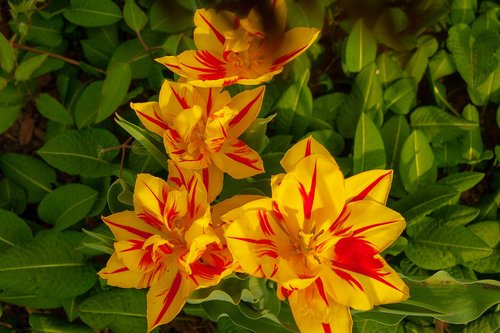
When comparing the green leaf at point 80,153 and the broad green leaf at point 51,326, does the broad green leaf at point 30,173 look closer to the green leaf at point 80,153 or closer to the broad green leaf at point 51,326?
the green leaf at point 80,153

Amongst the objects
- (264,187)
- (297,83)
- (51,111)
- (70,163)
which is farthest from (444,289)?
(51,111)

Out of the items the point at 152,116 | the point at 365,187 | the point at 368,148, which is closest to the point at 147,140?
the point at 152,116

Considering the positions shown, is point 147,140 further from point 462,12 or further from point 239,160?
point 462,12

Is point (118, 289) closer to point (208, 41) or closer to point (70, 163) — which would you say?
point (70, 163)

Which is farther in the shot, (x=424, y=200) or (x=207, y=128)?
(x=424, y=200)

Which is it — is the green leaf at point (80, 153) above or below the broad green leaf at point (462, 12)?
below

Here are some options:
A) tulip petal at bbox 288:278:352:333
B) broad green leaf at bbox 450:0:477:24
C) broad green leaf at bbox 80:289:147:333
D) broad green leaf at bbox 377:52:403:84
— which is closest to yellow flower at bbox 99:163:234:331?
tulip petal at bbox 288:278:352:333

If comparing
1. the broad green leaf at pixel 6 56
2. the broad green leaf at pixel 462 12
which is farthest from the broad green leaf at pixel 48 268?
the broad green leaf at pixel 462 12
